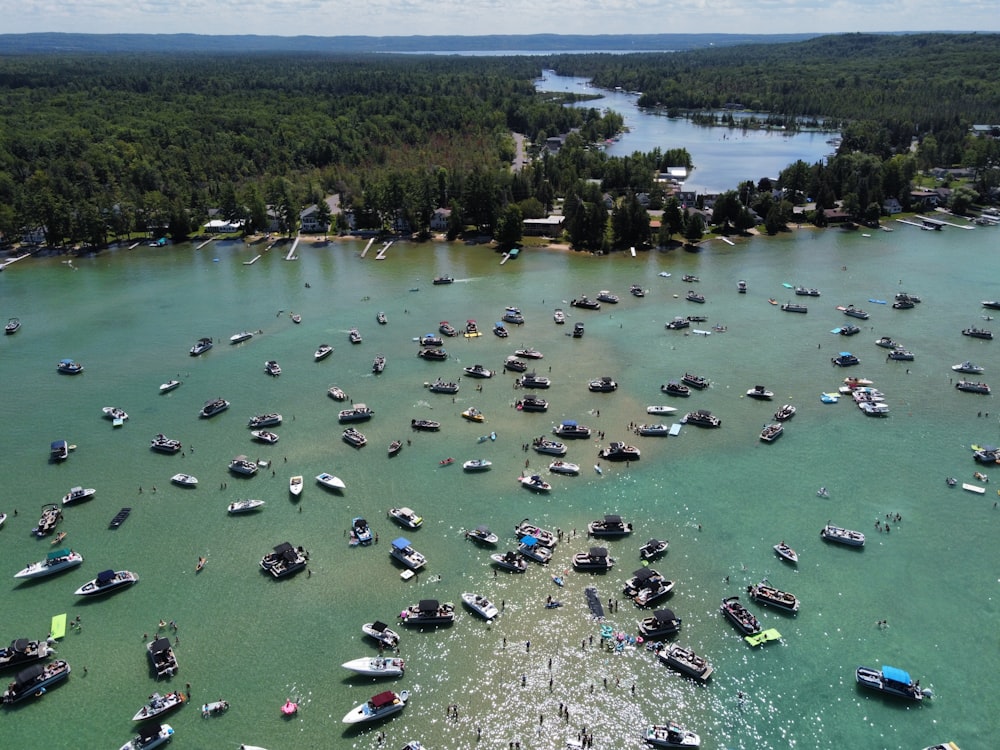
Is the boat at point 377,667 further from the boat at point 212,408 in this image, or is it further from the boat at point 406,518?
the boat at point 212,408

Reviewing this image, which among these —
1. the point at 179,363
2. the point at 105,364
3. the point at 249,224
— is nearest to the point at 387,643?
the point at 179,363

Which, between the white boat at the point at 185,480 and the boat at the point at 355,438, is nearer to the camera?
the white boat at the point at 185,480

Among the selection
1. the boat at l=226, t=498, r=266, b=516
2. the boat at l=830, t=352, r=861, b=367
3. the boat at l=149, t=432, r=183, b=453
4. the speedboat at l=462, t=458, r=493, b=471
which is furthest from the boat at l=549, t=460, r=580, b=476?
the boat at l=830, t=352, r=861, b=367

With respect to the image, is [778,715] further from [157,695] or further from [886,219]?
[886,219]

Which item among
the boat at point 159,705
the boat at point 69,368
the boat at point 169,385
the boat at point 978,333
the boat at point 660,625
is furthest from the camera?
the boat at point 978,333

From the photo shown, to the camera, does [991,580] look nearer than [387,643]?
No

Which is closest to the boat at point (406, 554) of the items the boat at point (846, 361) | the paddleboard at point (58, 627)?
the paddleboard at point (58, 627)
